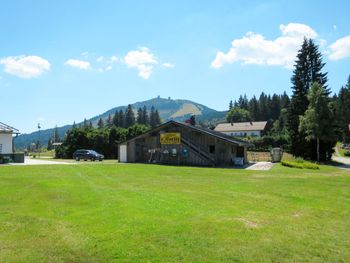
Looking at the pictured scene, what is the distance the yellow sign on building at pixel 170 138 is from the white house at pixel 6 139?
16.1m

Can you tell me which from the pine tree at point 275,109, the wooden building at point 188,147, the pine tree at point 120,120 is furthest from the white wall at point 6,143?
the pine tree at point 275,109

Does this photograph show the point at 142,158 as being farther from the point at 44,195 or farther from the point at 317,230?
the point at 317,230

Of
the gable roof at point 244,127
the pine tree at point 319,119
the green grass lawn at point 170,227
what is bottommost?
the green grass lawn at point 170,227

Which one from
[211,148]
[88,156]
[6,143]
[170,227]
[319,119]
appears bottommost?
[170,227]

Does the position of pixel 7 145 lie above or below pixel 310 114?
below

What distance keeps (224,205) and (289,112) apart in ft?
145

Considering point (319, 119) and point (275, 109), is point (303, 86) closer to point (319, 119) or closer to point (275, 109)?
point (319, 119)

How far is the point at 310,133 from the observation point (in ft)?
145

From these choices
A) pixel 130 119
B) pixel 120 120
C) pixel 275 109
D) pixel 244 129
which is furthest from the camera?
pixel 120 120

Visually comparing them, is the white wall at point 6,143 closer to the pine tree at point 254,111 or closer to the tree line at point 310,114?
the tree line at point 310,114

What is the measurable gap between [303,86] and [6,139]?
40481mm

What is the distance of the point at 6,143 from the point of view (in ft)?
129

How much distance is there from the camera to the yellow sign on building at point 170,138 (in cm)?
4106

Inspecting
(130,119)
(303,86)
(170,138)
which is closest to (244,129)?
(130,119)
